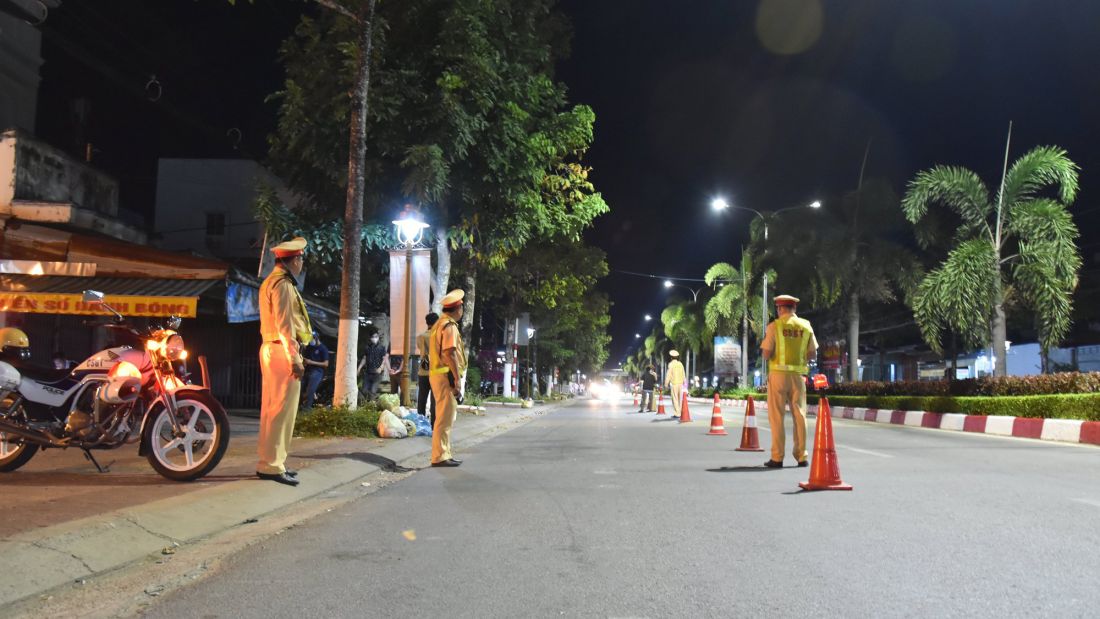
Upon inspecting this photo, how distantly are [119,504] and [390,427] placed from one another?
679cm

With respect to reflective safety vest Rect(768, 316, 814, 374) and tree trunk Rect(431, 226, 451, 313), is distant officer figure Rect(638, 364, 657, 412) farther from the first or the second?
reflective safety vest Rect(768, 316, 814, 374)

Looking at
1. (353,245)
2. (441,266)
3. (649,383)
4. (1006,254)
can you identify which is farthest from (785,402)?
(649,383)

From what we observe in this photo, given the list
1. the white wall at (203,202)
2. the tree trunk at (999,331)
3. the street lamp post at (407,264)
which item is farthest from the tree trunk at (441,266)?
the tree trunk at (999,331)

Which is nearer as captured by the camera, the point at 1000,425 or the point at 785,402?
the point at 785,402

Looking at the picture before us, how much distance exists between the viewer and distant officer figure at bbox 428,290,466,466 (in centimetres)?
991

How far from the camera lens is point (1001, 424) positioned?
17.6 metres

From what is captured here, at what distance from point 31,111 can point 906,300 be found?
98.0 feet

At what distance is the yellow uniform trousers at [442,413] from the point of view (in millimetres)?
10031

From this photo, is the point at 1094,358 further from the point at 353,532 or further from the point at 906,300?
the point at 353,532

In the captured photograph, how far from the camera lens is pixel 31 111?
1994cm

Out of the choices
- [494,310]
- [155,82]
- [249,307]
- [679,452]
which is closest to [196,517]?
[679,452]

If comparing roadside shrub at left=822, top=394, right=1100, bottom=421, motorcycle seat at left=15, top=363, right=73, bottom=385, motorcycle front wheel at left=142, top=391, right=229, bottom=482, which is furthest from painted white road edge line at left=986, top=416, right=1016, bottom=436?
motorcycle seat at left=15, top=363, right=73, bottom=385

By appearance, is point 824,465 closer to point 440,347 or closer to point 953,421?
point 440,347

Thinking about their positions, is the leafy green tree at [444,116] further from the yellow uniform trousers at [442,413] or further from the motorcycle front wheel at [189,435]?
the motorcycle front wheel at [189,435]
